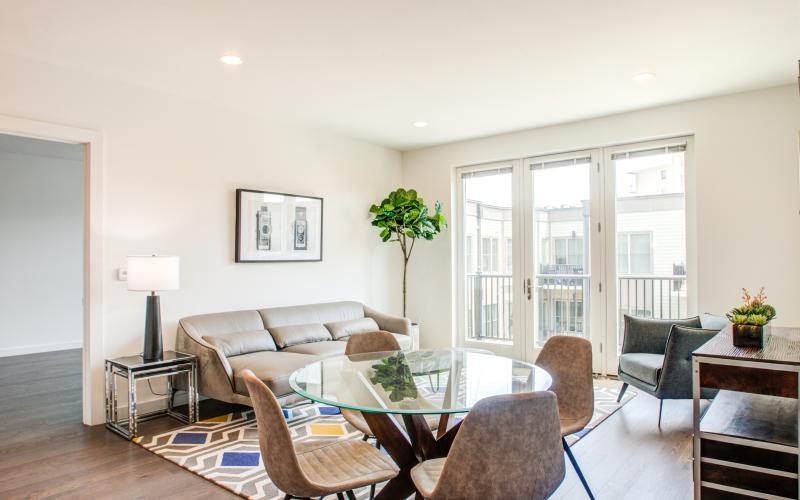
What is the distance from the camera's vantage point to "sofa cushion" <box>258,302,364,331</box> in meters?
4.70

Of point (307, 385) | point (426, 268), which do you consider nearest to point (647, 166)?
point (426, 268)

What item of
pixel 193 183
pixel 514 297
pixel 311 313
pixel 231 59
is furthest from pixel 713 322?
pixel 193 183

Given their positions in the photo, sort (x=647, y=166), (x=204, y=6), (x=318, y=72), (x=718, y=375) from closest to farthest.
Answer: (x=718, y=375)
(x=204, y=6)
(x=318, y=72)
(x=647, y=166)

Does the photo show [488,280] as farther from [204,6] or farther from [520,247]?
[204,6]

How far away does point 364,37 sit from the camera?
3189mm

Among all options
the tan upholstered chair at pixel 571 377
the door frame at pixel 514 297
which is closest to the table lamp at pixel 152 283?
the tan upholstered chair at pixel 571 377

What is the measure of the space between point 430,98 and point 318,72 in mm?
1084

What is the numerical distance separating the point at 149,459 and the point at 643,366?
3.42 meters

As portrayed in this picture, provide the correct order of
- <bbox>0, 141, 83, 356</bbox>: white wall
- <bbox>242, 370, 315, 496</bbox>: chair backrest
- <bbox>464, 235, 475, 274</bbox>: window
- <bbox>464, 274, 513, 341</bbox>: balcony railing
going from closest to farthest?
1. <bbox>242, 370, 315, 496</bbox>: chair backrest
2. <bbox>464, 274, 513, 341</bbox>: balcony railing
3. <bbox>464, 235, 475, 274</bbox>: window
4. <bbox>0, 141, 83, 356</bbox>: white wall

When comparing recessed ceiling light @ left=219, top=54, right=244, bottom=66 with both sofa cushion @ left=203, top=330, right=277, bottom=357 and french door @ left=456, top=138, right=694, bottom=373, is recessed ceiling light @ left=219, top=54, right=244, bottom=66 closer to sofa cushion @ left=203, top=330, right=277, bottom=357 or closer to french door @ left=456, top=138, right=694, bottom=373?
sofa cushion @ left=203, top=330, right=277, bottom=357

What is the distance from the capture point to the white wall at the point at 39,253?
671 cm

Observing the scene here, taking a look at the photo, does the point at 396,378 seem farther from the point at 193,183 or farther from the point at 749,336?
the point at 193,183

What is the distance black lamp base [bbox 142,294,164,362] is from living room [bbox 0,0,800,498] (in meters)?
0.02

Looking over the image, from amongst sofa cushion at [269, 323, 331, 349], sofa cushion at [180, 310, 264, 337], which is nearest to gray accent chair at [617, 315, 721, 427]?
sofa cushion at [269, 323, 331, 349]
